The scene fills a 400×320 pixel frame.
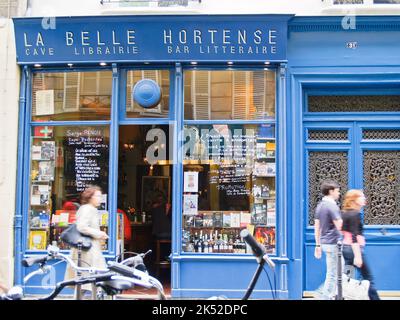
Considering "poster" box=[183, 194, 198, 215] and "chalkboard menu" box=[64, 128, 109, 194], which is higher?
"chalkboard menu" box=[64, 128, 109, 194]

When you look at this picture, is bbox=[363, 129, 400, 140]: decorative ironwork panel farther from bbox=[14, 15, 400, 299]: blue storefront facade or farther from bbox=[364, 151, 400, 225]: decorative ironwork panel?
bbox=[364, 151, 400, 225]: decorative ironwork panel

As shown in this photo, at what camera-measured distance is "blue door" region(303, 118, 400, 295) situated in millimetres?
8539

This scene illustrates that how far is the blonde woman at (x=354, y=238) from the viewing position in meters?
6.82

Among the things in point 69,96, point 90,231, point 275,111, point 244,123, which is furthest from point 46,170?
point 275,111

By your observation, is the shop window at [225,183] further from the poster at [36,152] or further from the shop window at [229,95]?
the poster at [36,152]

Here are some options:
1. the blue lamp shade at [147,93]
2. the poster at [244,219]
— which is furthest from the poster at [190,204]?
the blue lamp shade at [147,93]

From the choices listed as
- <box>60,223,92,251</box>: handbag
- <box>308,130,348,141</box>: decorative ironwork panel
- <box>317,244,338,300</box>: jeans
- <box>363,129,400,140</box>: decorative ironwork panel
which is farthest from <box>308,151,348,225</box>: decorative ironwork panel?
<box>60,223,92,251</box>: handbag

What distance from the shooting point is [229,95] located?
873 centimetres

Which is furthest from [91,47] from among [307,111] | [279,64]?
[307,111]

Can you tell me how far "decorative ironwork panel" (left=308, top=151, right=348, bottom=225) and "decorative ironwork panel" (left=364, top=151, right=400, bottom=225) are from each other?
352mm

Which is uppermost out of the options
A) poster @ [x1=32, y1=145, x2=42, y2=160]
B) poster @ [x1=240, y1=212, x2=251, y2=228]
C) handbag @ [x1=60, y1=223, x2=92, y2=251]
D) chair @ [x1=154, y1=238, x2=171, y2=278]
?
poster @ [x1=32, y1=145, x2=42, y2=160]

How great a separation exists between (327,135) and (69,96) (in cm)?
433

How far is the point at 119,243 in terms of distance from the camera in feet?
29.2

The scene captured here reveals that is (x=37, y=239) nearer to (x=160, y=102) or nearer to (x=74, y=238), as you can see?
(x=74, y=238)
